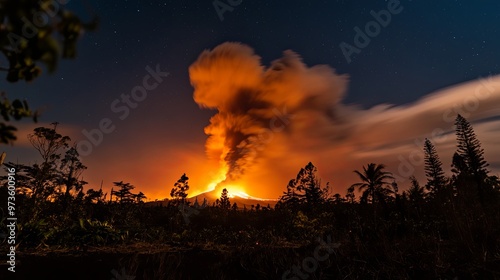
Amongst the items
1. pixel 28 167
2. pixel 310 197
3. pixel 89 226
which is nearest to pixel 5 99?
pixel 89 226

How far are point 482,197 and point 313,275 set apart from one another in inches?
1982

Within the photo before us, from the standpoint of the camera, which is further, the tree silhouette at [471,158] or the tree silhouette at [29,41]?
the tree silhouette at [471,158]

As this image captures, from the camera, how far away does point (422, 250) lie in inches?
266

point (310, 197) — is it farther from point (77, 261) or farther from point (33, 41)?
point (33, 41)
